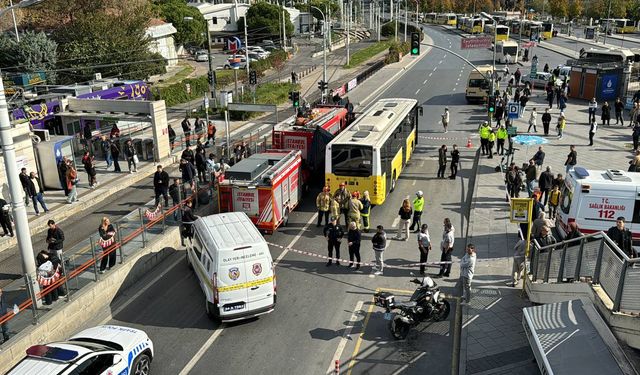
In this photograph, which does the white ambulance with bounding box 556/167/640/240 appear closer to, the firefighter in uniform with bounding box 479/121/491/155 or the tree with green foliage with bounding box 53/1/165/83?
the firefighter in uniform with bounding box 479/121/491/155

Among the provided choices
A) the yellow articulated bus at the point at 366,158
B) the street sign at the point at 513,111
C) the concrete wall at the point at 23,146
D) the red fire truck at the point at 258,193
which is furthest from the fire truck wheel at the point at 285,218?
the street sign at the point at 513,111

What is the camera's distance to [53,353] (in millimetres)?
10547

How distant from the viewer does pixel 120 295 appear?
15578mm

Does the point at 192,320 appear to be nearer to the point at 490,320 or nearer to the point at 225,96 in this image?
the point at 490,320

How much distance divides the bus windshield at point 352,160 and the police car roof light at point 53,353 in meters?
12.0

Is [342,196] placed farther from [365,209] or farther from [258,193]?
[258,193]

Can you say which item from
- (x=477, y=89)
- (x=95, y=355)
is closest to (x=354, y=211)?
(x=95, y=355)

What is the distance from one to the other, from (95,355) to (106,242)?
5.34 m

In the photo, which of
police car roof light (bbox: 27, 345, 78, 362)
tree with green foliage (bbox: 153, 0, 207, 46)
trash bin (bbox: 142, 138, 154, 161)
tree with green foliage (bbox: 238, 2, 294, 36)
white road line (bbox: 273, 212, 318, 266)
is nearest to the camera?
police car roof light (bbox: 27, 345, 78, 362)

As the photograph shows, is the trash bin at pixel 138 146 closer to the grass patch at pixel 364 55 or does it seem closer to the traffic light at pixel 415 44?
the traffic light at pixel 415 44

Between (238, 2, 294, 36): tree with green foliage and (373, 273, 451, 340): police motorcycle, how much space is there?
89.4 meters

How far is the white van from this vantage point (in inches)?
521

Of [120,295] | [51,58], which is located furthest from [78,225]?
[51,58]

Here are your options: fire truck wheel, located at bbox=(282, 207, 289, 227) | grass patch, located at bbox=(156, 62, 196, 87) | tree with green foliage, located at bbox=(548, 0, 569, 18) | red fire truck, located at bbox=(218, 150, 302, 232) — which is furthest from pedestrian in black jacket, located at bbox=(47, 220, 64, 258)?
tree with green foliage, located at bbox=(548, 0, 569, 18)
